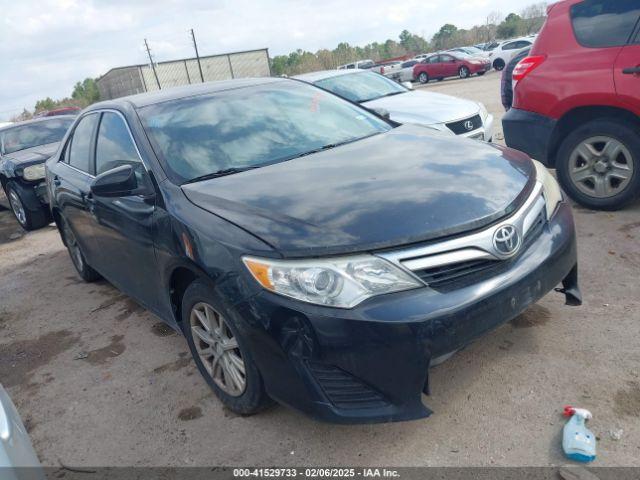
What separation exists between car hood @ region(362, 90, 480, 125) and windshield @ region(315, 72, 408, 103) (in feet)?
0.80

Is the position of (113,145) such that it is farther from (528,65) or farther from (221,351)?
(528,65)

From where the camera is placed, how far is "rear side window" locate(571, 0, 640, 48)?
448 cm

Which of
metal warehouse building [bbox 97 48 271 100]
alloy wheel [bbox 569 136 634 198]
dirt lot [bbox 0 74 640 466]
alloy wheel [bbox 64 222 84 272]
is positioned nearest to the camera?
dirt lot [bbox 0 74 640 466]

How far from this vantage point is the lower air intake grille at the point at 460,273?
2.22 m

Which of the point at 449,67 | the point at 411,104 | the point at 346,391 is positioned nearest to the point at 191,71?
the point at 449,67

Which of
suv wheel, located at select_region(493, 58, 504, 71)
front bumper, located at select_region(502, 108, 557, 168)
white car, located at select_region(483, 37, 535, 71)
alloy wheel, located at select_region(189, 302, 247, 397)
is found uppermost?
front bumper, located at select_region(502, 108, 557, 168)

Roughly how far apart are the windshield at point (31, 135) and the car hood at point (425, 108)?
5.12 m

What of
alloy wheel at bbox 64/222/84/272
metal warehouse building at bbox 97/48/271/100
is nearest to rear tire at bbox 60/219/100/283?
alloy wheel at bbox 64/222/84/272

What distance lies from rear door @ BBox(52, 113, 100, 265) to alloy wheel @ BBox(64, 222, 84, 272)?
30 centimetres

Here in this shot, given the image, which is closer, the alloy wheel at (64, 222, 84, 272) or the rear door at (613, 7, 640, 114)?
the rear door at (613, 7, 640, 114)

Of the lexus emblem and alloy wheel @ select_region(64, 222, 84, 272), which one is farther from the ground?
the lexus emblem


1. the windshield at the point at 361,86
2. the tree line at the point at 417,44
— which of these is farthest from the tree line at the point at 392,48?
the windshield at the point at 361,86

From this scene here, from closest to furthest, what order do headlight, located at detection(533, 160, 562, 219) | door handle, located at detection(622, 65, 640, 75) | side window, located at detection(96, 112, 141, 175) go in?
headlight, located at detection(533, 160, 562, 219)
side window, located at detection(96, 112, 141, 175)
door handle, located at detection(622, 65, 640, 75)

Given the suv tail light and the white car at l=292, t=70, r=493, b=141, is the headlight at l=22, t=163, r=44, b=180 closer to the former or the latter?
the white car at l=292, t=70, r=493, b=141
